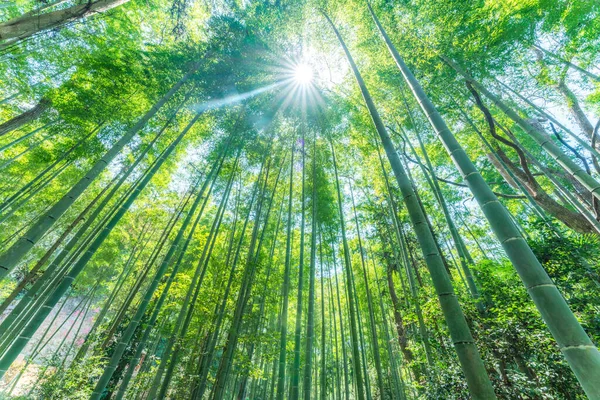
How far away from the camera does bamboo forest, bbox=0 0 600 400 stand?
2193mm

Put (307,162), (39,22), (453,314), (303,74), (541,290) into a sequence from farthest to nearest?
(307,162) → (303,74) → (39,22) → (453,314) → (541,290)

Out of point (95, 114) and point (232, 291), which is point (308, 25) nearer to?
point (95, 114)

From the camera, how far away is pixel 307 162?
6.64 metres

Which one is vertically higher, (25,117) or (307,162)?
(307,162)

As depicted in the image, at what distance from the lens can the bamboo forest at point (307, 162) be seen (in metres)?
2.19

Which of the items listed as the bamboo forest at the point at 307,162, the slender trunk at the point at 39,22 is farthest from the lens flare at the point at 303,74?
the slender trunk at the point at 39,22

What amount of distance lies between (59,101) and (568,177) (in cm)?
972

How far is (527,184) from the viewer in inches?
160

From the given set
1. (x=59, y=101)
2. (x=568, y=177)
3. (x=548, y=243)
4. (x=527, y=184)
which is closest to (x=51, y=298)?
(x=59, y=101)

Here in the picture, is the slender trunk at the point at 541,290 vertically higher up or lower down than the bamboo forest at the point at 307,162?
lower down

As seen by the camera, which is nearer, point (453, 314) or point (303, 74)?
point (453, 314)

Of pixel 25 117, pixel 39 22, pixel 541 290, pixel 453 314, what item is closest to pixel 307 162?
pixel 39 22

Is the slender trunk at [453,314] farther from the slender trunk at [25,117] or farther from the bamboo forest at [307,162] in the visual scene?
the slender trunk at [25,117]

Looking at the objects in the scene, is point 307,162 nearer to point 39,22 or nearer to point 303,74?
point 303,74
